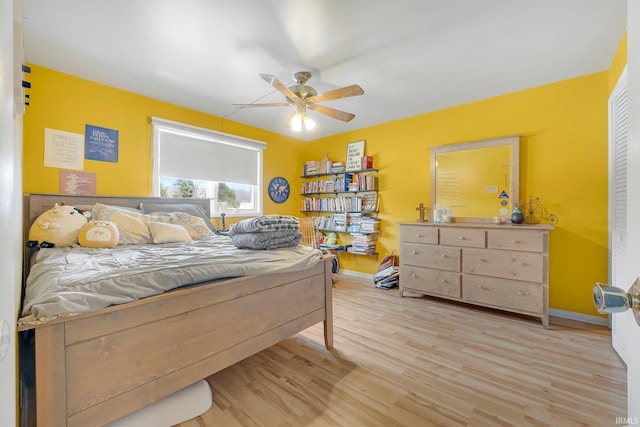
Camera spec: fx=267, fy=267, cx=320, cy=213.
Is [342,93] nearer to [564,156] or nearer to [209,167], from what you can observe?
[209,167]

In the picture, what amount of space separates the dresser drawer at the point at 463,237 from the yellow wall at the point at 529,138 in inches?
27.6

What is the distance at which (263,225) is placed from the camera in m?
1.85

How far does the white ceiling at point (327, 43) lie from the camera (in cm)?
174

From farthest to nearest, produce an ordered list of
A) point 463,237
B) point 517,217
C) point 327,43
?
point 463,237
point 517,217
point 327,43

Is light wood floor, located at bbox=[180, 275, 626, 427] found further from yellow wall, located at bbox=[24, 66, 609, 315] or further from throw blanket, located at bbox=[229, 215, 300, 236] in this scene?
throw blanket, located at bbox=[229, 215, 300, 236]

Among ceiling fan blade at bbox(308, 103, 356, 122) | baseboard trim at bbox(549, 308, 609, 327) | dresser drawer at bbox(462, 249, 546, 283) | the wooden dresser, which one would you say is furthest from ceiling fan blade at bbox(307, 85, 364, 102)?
baseboard trim at bbox(549, 308, 609, 327)

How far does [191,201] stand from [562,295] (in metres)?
4.23

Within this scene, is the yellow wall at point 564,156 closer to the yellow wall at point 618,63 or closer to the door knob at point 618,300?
the yellow wall at point 618,63

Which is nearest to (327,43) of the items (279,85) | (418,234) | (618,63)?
(279,85)

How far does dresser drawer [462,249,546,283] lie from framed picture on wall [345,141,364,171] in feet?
6.77

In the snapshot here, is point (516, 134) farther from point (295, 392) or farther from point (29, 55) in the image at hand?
point (29, 55)

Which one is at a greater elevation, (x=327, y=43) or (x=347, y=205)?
(x=327, y=43)

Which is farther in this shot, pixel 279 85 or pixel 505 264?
pixel 505 264

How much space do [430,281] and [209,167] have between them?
3.17 metres
